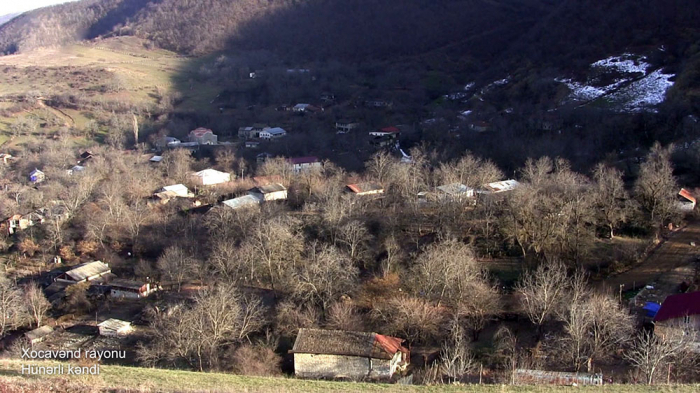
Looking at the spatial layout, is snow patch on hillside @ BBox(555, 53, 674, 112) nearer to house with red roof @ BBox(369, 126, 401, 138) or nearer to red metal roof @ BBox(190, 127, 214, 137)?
house with red roof @ BBox(369, 126, 401, 138)

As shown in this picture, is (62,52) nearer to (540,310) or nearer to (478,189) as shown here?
(478,189)

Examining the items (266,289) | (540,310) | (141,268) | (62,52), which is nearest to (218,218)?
(141,268)

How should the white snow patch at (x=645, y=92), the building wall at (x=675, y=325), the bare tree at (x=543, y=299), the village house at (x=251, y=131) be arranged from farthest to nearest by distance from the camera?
the village house at (x=251, y=131), the white snow patch at (x=645, y=92), the bare tree at (x=543, y=299), the building wall at (x=675, y=325)

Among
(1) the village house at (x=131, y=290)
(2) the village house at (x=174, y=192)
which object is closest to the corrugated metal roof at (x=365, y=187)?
(2) the village house at (x=174, y=192)

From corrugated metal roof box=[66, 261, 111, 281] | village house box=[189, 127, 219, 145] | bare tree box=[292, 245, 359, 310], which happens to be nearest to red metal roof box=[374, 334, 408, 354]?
bare tree box=[292, 245, 359, 310]

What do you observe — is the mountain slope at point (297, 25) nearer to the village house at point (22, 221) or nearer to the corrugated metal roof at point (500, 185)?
the corrugated metal roof at point (500, 185)

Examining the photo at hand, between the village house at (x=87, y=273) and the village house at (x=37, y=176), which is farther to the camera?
the village house at (x=37, y=176)
